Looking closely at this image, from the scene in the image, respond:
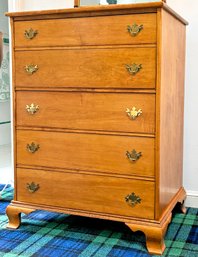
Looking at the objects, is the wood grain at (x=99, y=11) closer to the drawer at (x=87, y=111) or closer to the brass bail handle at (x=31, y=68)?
the brass bail handle at (x=31, y=68)

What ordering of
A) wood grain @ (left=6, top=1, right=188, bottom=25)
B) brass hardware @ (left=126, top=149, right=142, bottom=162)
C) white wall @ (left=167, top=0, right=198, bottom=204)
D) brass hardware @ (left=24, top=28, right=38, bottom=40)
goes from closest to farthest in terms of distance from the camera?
wood grain @ (left=6, top=1, right=188, bottom=25) < brass hardware @ (left=126, top=149, right=142, bottom=162) < brass hardware @ (left=24, top=28, right=38, bottom=40) < white wall @ (left=167, top=0, right=198, bottom=204)

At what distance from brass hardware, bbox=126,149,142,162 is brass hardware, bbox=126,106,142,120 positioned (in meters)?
0.15

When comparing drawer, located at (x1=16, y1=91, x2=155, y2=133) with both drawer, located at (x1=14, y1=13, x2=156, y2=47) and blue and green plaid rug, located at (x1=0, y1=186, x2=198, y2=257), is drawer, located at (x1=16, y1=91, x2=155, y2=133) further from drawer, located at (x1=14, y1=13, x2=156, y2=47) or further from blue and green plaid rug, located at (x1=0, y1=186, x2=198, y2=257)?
blue and green plaid rug, located at (x1=0, y1=186, x2=198, y2=257)

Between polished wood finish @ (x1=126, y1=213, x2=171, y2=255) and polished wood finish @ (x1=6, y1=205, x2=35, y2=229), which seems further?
polished wood finish @ (x1=6, y1=205, x2=35, y2=229)

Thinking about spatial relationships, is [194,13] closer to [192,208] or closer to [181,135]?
[181,135]

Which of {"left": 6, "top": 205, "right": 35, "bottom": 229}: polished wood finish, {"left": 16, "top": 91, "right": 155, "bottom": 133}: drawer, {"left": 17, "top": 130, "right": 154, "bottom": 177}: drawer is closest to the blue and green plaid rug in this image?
{"left": 6, "top": 205, "right": 35, "bottom": 229}: polished wood finish

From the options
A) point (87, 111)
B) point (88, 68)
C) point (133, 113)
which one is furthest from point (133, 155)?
point (88, 68)

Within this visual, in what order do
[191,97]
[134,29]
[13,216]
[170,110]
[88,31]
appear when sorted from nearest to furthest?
[134,29]
[88,31]
[170,110]
[13,216]
[191,97]

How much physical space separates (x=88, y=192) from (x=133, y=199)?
0.74 feet

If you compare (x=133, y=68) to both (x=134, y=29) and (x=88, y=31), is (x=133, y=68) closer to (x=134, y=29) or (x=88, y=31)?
(x=134, y=29)

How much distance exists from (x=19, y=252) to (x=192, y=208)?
1071 mm

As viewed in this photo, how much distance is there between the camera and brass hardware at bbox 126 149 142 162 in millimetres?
1895

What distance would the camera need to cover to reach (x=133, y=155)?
1901 mm

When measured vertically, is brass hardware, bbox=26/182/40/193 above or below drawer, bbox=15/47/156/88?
below
